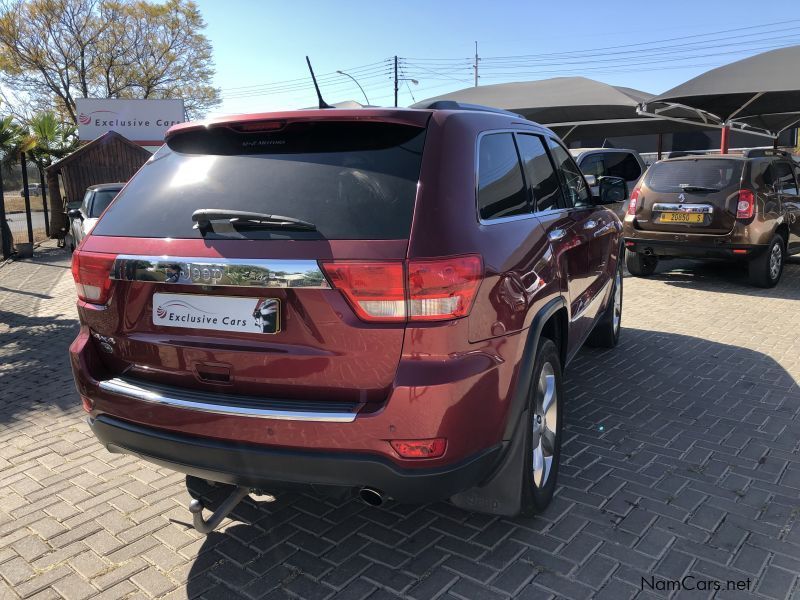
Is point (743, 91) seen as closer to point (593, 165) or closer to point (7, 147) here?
point (593, 165)

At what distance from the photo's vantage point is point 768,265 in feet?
27.9

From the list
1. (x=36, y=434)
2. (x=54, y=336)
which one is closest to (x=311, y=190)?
(x=36, y=434)

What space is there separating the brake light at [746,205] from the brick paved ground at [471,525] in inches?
167

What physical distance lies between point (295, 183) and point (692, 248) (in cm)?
756

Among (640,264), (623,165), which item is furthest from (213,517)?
(623,165)

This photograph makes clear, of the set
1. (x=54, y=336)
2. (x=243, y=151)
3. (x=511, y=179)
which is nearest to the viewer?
(x=243, y=151)

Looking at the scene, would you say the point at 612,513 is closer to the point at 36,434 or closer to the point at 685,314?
the point at 36,434

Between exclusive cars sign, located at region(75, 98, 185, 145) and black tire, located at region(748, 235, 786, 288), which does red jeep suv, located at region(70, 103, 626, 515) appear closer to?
black tire, located at region(748, 235, 786, 288)

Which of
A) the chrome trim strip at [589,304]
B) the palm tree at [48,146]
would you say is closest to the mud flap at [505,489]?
the chrome trim strip at [589,304]

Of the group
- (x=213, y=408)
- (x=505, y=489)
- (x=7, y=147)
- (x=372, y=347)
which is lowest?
(x=505, y=489)

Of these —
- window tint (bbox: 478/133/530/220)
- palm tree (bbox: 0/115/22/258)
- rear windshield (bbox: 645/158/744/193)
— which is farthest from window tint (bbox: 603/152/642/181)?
palm tree (bbox: 0/115/22/258)

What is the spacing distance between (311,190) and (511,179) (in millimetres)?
1083

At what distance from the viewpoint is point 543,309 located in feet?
9.23

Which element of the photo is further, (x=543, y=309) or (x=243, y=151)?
(x=543, y=309)
